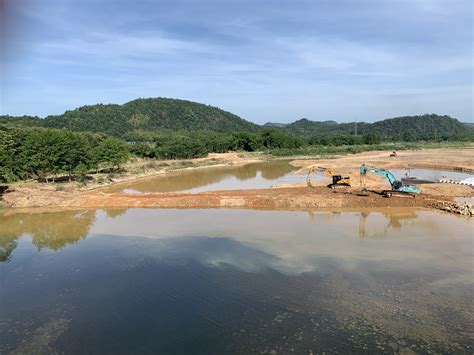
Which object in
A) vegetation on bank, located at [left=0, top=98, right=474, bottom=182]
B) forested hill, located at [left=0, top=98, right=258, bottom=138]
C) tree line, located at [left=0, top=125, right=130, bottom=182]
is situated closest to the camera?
tree line, located at [left=0, top=125, right=130, bottom=182]

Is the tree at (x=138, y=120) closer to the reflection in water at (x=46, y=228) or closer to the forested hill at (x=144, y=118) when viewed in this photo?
the forested hill at (x=144, y=118)

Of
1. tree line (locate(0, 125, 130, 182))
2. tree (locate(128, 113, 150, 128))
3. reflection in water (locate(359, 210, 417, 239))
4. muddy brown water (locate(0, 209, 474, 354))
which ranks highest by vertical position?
tree (locate(128, 113, 150, 128))

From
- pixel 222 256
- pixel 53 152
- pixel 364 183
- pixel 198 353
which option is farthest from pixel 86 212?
pixel 364 183

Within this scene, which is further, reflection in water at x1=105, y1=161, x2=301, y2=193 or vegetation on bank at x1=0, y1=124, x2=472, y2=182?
reflection in water at x1=105, y1=161, x2=301, y2=193

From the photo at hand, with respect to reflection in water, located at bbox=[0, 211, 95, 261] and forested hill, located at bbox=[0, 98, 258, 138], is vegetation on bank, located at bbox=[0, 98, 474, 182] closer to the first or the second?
forested hill, located at bbox=[0, 98, 258, 138]

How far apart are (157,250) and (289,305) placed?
→ 7.43 metres

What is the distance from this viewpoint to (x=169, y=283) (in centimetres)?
1275

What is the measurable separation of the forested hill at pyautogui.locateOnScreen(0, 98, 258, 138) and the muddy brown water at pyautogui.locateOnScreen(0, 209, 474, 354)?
92.2 metres

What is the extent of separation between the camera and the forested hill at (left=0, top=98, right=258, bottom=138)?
356 ft

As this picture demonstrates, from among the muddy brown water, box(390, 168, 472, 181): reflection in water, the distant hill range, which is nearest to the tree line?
the muddy brown water

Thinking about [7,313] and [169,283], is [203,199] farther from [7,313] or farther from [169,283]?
[7,313]

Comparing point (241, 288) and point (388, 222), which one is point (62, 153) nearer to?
point (241, 288)

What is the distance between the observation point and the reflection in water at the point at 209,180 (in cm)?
3556

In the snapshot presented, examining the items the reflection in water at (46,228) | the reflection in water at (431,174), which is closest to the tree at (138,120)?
the reflection in water at (431,174)
